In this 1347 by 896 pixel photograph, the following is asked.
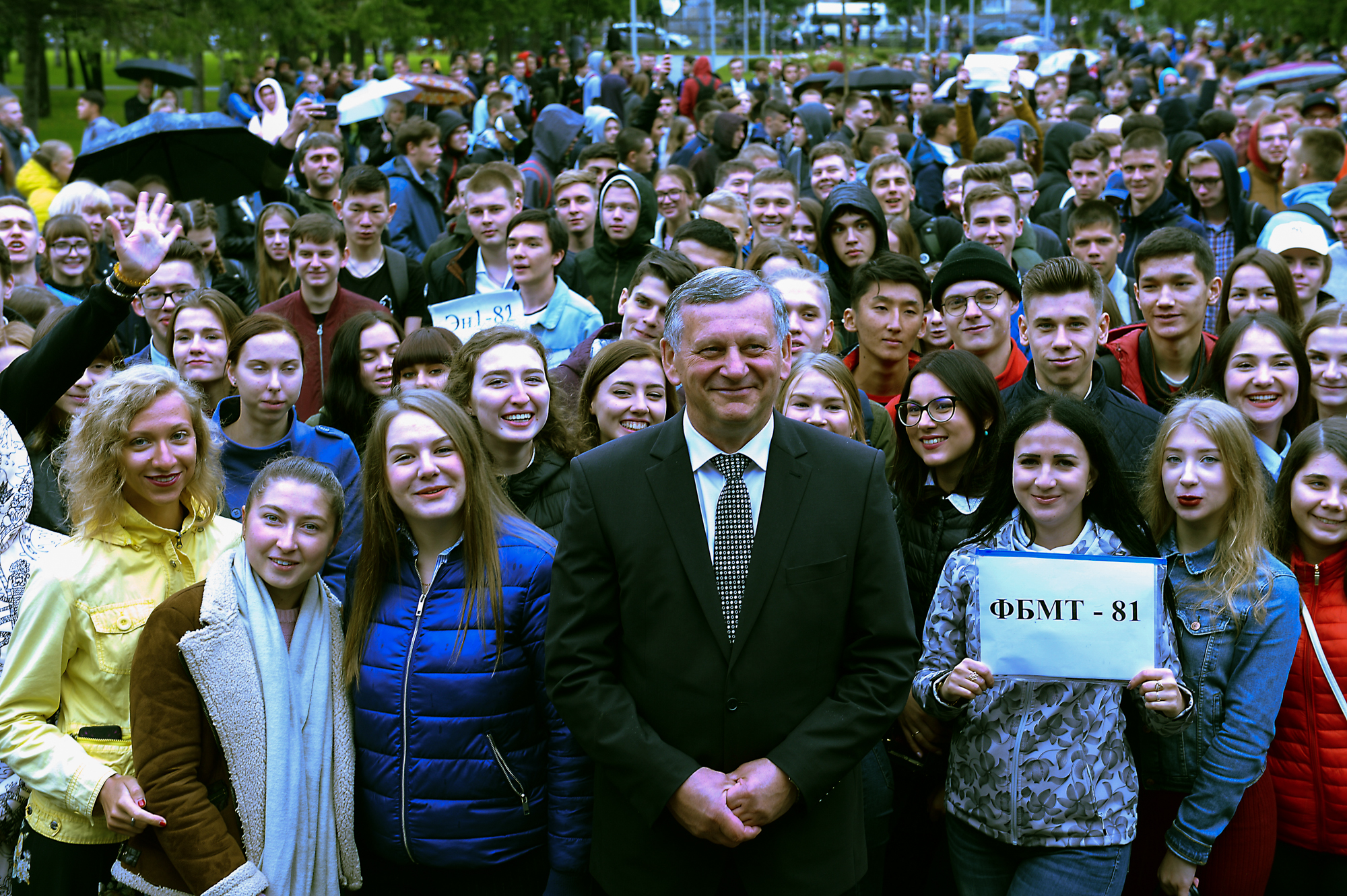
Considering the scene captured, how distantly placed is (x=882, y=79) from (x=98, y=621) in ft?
57.1

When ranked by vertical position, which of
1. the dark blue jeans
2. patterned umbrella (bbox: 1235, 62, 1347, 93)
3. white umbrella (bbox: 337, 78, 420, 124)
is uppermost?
patterned umbrella (bbox: 1235, 62, 1347, 93)

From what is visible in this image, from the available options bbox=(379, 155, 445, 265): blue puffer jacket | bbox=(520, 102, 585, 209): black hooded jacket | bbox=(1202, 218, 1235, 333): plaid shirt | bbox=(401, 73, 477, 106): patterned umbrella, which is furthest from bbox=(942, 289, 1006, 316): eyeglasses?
bbox=(401, 73, 477, 106): patterned umbrella

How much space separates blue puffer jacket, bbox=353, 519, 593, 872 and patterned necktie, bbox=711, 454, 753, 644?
1.82 ft

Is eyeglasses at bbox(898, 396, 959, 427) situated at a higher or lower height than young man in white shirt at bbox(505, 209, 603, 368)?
lower

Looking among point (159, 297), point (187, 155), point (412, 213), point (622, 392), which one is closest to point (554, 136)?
point (412, 213)

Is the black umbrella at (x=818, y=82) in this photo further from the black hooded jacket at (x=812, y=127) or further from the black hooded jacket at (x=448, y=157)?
the black hooded jacket at (x=448, y=157)

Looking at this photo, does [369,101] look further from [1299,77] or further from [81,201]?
[1299,77]

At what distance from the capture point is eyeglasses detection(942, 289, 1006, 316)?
5.43 meters

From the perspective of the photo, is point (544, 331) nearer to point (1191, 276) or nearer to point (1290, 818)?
point (1191, 276)

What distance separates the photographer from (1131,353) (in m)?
5.41

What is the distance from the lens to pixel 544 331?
21.5 feet

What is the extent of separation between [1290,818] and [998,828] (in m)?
0.96

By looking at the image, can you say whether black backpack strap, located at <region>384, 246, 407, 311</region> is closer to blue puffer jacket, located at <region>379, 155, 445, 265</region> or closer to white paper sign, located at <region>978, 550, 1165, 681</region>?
blue puffer jacket, located at <region>379, 155, 445, 265</region>

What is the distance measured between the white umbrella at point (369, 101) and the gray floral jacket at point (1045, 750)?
11.6 m
